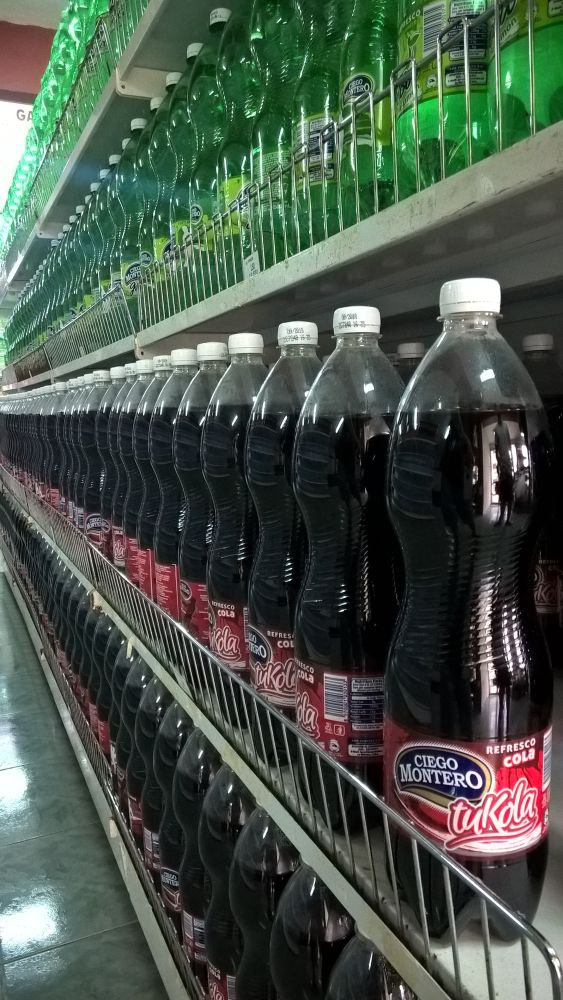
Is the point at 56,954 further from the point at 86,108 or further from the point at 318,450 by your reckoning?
the point at 86,108

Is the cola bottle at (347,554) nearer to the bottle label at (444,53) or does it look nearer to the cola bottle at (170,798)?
the bottle label at (444,53)

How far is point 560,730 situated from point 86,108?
2.48m

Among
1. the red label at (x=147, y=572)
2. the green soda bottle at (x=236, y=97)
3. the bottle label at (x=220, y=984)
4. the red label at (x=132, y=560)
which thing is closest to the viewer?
the bottle label at (x=220, y=984)

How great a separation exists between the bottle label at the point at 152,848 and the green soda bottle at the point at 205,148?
4.31 ft

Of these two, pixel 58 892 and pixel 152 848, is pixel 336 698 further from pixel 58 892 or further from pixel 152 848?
pixel 58 892

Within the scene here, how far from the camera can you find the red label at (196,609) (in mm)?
1229

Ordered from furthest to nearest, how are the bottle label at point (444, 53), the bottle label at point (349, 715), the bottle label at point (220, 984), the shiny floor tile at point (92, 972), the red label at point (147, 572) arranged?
the shiny floor tile at point (92, 972) < the red label at point (147, 572) < the bottle label at point (220, 984) < the bottle label at point (349, 715) < the bottle label at point (444, 53)

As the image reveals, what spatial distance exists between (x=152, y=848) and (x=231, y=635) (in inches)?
40.1

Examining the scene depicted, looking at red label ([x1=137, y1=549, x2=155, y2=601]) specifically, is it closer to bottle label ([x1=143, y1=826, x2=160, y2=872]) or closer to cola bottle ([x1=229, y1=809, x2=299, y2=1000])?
cola bottle ([x1=229, y1=809, x2=299, y2=1000])

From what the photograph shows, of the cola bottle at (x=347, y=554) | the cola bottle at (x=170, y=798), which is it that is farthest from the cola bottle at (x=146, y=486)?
the cola bottle at (x=347, y=554)

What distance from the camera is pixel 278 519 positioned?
1.02 meters

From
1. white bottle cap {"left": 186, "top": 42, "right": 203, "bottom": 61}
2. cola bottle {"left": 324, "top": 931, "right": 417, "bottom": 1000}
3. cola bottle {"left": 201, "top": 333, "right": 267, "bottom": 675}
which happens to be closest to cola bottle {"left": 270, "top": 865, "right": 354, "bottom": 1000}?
cola bottle {"left": 324, "top": 931, "right": 417, "bottom": 1000}

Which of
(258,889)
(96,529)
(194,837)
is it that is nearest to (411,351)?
(258,889)

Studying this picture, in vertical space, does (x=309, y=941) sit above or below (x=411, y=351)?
below
